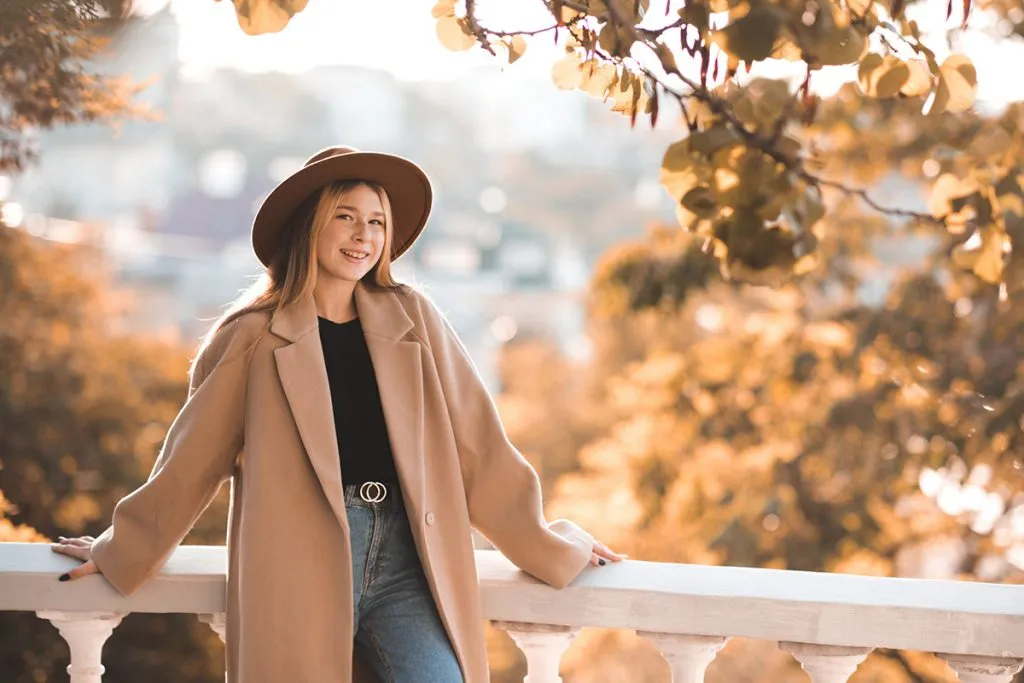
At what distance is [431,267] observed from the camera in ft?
167

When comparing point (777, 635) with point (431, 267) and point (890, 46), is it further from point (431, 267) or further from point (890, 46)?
point (431, 267)

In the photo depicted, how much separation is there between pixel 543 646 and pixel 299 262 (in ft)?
3.08

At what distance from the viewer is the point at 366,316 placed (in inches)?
98.1

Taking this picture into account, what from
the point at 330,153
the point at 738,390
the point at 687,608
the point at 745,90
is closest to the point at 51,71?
the point at 330,153

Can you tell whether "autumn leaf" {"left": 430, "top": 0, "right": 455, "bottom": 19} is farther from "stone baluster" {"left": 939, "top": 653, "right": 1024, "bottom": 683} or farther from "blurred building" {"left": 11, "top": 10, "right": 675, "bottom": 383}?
"blurred building" {"left": 11, "top": 10, "right": 675, "bottom": 383}

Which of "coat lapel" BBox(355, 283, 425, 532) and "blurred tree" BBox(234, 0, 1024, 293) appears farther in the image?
"coat lapel" BBox(355, 283, 425, 532)

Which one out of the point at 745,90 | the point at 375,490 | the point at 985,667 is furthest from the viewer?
the point at 375,490

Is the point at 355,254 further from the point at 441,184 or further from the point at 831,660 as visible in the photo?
the point at 441,184

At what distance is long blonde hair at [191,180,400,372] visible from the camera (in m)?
2.45

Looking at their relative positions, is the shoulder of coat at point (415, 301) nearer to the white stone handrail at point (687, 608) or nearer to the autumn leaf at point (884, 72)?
the white stone handrail at point (687, 608)

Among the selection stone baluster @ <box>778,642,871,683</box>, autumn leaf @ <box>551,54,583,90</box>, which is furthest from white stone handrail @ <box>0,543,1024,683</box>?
autumn leaf @ <box>551,54,583,90</box>

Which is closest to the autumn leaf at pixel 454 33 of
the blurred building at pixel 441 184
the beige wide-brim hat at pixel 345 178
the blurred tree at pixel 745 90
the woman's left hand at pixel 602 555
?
the blurred tree at pixel 745 90

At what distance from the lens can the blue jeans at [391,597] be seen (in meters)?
2.31

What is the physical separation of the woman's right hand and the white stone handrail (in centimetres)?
2
